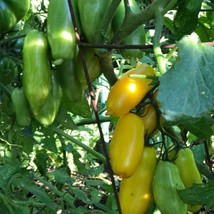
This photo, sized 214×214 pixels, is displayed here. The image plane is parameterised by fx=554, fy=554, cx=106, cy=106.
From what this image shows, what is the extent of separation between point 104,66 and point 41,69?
15cm

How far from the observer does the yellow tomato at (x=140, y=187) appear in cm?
97

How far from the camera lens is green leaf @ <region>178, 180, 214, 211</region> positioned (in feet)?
3.14

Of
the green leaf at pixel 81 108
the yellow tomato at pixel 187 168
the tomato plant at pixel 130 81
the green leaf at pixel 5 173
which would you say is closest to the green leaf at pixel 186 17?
the tomato plant at pixel 130 81

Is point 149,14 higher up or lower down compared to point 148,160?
higher up

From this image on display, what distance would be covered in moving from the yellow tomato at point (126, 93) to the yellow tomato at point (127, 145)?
23mm

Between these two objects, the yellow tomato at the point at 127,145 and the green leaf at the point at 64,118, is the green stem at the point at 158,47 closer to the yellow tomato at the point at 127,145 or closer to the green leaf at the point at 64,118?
the yellow tomato at the point at 127,145

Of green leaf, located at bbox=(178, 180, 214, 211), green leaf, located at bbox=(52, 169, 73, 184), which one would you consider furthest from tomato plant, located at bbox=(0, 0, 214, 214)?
green leaf, located at bbox=(52, 169, 73, 184)

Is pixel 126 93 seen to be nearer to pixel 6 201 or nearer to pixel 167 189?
pixel 167 189

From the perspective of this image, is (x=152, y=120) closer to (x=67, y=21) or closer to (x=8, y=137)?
(x=67, y=21)

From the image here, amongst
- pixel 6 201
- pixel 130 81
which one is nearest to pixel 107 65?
pixel 130 81

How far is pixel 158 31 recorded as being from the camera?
850 millimetres

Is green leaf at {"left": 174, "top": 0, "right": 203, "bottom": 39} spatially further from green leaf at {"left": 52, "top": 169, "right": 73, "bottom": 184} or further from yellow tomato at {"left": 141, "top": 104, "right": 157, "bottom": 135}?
green leaf at {"left": 52, "top": 169, "right": 73, "bottom": 184}

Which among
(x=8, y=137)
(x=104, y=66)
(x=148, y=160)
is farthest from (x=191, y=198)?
(x=8, y=137)

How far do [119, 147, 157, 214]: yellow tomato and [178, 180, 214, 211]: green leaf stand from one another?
0.20ft
